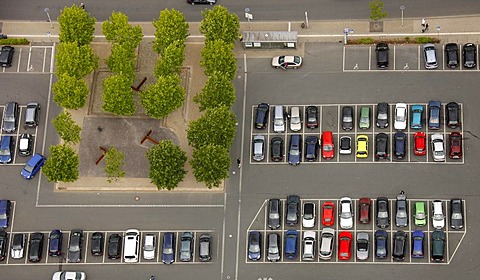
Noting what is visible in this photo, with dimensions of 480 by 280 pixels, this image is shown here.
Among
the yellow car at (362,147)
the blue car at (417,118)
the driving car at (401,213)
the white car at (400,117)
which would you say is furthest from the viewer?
the white car at (400,117)

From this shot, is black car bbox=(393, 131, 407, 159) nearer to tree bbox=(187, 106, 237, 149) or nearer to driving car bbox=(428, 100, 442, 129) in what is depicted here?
driving car bbox=(428, 100, 442, 129)

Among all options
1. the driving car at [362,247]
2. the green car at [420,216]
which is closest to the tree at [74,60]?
the driving car at [362,247]

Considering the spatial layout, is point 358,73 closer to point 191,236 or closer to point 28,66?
point 191,236

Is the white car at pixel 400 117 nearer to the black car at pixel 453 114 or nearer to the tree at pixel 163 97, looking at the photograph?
the black car at pixel 453 114

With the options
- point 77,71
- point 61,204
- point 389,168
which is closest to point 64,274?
point 61,204

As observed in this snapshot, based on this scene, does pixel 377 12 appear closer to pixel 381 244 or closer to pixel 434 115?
pixel 434 115

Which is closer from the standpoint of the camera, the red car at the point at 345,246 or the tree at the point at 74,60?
the red car at the point at 345,246
